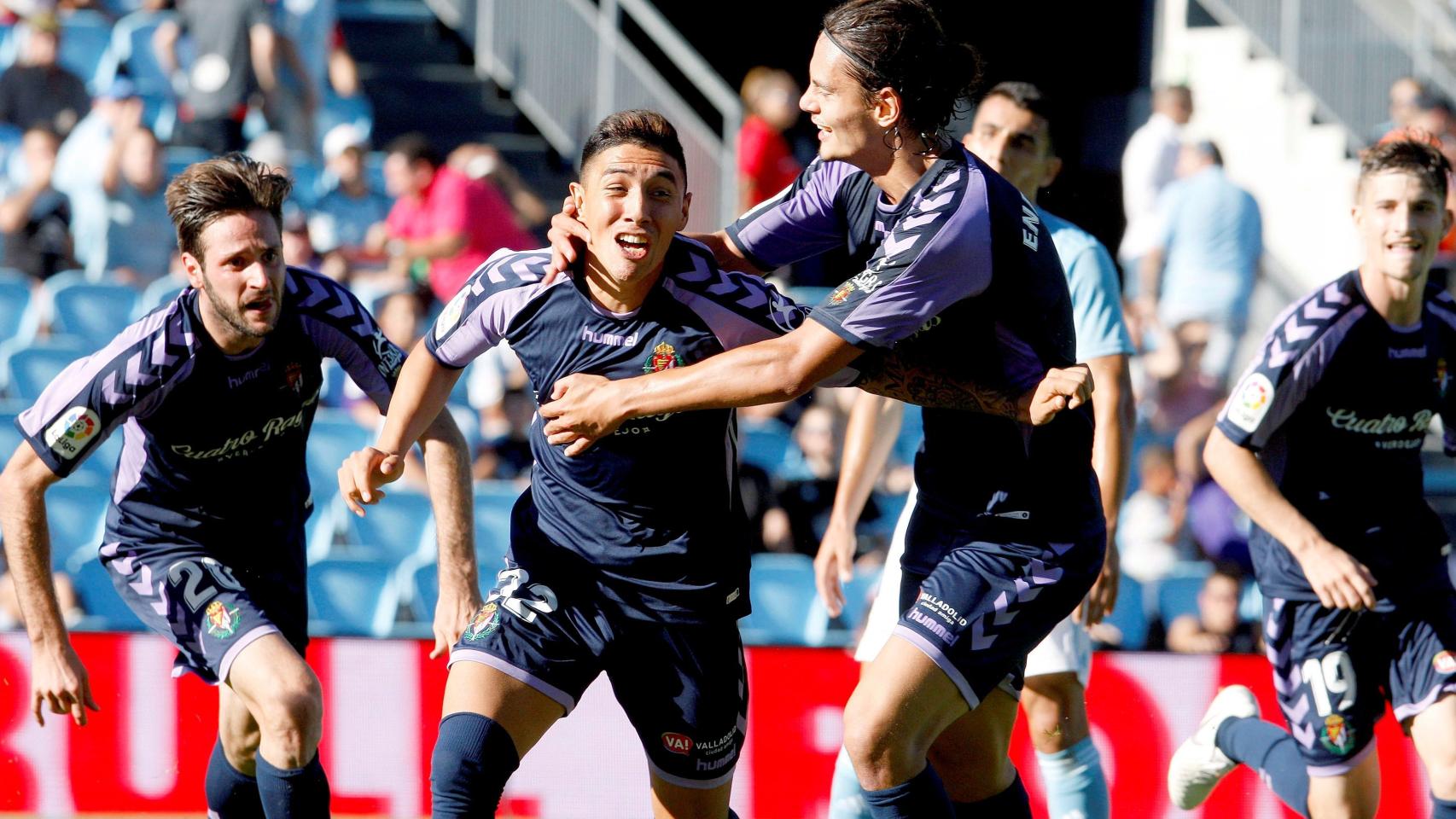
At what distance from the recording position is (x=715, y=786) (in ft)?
14.9

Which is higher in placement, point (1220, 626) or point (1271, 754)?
point (1220, 626)

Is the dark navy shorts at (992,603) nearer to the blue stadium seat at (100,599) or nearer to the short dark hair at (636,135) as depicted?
the short dark hair at (636,135)

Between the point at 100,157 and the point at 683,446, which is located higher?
the point at 100,157

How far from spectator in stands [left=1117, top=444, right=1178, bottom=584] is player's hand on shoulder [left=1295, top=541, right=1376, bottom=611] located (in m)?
4.30

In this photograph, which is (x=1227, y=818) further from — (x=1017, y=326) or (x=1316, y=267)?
(x=1316, y=267)

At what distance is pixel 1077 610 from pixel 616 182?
2193 millimetres

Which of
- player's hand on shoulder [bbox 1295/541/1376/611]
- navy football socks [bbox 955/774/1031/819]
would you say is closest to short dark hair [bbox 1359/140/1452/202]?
player's hand on shoulder [bbox 1295/541/1376/611]

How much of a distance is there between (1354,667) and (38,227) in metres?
8.32

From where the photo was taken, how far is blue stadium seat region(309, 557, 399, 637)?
8648 millimetres

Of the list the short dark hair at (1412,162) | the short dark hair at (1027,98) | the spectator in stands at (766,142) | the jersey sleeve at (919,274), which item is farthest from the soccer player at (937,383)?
the spectator in stands at (766,142)

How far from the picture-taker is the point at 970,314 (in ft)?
13.8

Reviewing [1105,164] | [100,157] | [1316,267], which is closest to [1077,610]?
[100,157]

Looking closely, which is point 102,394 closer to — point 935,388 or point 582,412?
point 582,412

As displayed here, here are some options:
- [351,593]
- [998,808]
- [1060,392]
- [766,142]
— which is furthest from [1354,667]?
[766,142]
